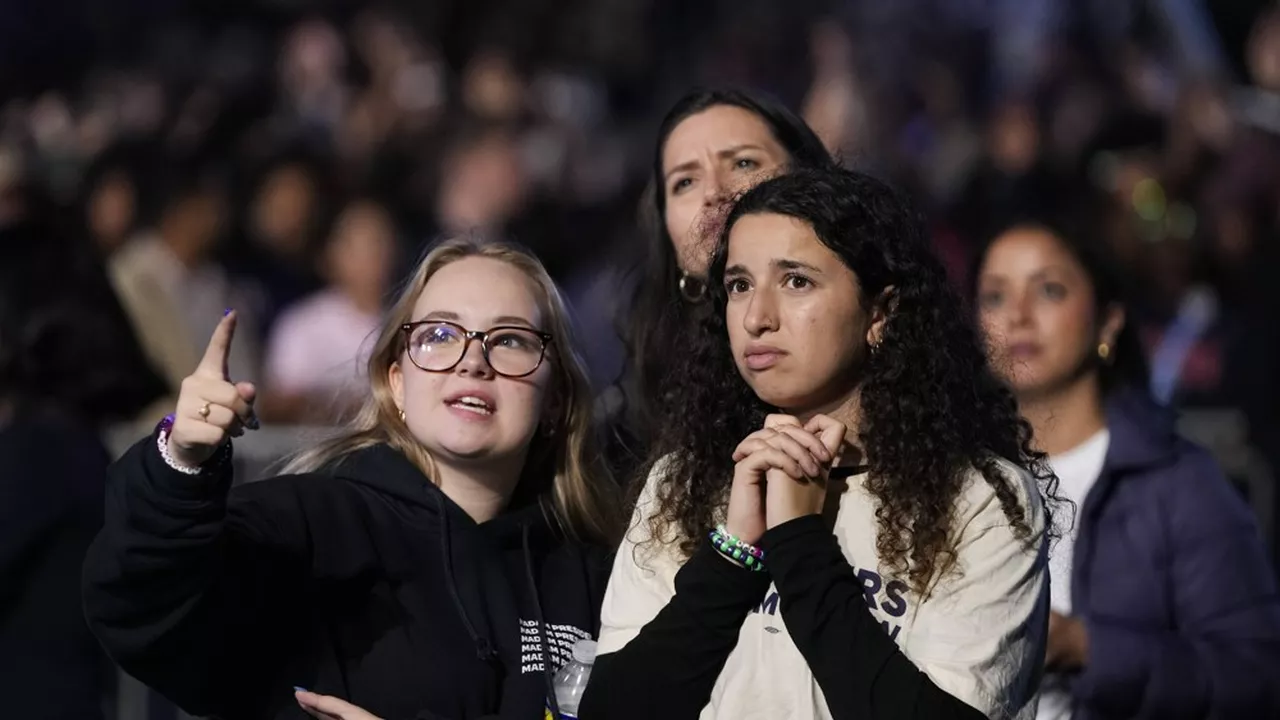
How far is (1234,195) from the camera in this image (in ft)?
29.1

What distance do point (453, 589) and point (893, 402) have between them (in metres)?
0.98

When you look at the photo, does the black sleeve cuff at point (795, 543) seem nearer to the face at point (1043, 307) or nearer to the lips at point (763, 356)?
the lips at point (763, 356)

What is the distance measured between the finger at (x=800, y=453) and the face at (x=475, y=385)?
83 cm

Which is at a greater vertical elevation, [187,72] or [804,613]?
[187,72]

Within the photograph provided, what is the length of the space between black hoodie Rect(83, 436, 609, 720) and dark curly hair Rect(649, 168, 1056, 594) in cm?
49

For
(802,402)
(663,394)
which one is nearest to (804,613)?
(802,402)

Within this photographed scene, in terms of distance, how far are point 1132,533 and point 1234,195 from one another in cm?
465

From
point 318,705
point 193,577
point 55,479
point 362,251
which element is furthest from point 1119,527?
point 362,251

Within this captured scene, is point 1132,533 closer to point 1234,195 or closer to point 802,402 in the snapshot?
point 802,402

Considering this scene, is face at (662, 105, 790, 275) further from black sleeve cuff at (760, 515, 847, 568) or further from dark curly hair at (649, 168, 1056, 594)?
black sleeve cuff at (760, 515, 847, 568)

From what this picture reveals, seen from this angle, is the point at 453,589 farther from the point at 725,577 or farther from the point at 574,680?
the point at 725,577

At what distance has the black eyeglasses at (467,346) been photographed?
3.79 meters

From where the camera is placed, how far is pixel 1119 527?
467 cm

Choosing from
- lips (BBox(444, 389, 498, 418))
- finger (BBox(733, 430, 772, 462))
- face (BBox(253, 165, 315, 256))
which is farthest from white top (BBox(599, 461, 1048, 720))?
face (BBox(253, 165, 315, 256))
